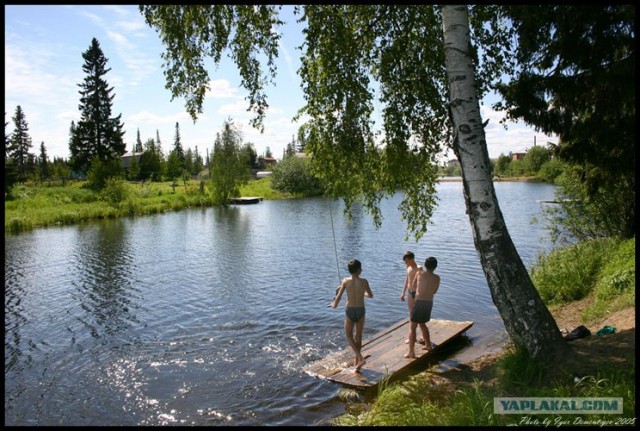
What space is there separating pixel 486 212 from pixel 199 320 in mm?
10848

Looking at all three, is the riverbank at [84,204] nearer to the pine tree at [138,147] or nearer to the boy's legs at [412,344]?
the boy's legs at [412,344]

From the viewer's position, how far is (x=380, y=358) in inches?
390

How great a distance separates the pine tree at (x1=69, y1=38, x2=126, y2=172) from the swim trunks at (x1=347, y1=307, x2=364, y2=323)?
63922 millimetres

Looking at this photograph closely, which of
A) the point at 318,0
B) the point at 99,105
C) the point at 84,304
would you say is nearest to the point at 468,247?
Answer: the point at 84,304

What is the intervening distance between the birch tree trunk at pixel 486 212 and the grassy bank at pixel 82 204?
40374 millimetres

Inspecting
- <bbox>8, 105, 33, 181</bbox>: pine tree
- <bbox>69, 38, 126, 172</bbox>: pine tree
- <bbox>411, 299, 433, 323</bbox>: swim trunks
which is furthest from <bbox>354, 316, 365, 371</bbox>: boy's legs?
<bbox>8, 105, 33, 181</bbox>: pine tree

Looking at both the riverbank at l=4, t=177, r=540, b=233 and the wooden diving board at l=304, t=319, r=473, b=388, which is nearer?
the wooden diving board at l=304, t=319, r=473, b=388

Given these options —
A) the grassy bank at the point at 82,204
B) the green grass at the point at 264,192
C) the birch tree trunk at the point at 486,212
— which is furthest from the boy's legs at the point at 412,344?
the green grass at the point at 264,192

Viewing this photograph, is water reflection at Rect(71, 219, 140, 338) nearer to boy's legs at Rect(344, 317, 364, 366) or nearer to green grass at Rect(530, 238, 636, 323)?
boy's legs at Rect(344, 317, 364, 366)

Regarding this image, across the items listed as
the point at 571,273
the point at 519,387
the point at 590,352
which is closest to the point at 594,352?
the point at 590,352

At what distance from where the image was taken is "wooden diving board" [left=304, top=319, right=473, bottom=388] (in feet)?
29.7

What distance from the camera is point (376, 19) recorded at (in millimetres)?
7961

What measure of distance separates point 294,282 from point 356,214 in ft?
77.1

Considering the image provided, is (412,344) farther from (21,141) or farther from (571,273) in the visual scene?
(21,141)
